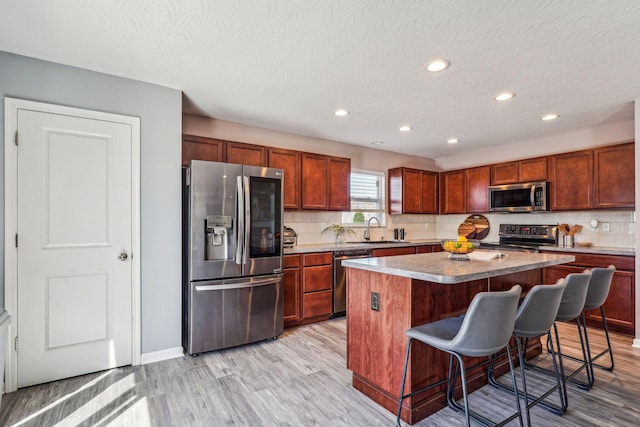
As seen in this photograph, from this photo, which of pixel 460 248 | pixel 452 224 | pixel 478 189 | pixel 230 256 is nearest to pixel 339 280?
pixel 230 256

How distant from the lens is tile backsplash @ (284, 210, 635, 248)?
404cm

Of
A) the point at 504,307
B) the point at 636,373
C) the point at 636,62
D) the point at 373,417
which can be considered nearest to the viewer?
the point at 504,307

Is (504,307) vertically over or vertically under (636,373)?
over

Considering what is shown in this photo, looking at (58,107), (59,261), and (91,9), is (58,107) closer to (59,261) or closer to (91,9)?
(91,9)

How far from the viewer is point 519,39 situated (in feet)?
6.88

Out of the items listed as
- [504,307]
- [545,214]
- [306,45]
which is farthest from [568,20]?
[545,214]

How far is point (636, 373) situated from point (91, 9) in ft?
15.4

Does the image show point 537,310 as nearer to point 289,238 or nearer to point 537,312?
point 537,312

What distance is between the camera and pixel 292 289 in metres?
3.75

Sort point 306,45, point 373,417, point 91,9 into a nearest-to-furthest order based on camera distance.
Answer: point 91,9 < point 373,417 < point 306,45

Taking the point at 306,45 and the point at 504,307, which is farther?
the point at 306,45

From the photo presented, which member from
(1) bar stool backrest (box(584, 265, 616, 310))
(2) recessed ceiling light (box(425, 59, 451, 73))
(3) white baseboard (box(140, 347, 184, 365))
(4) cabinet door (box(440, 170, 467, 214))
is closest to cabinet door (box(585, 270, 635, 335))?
(1) bar stool backrest (box(584, 265, 616, 310))

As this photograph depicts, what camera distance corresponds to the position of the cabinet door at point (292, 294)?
3.71 meters

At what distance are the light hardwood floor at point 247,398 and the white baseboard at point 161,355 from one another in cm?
6
